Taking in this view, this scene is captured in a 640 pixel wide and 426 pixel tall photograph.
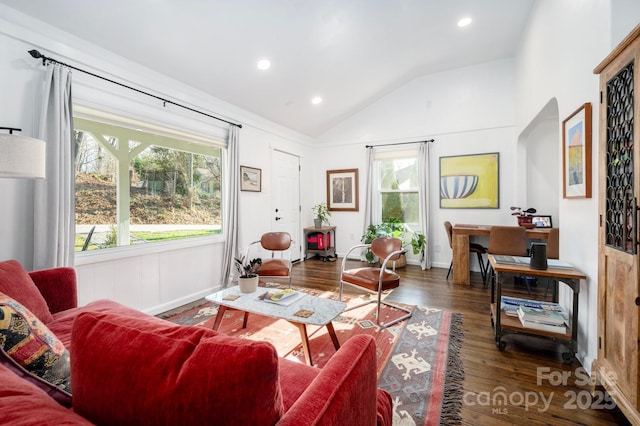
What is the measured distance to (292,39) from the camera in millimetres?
3393

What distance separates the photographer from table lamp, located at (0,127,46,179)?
1.52 meters

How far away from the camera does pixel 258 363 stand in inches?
24.2

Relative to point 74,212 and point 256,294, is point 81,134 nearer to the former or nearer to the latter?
point 74,212

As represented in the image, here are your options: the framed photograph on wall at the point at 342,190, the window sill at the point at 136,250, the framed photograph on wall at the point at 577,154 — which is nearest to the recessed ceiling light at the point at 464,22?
the framed photograph on wall at the point at 577,154

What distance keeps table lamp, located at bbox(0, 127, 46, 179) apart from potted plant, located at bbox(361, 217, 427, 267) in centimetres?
441

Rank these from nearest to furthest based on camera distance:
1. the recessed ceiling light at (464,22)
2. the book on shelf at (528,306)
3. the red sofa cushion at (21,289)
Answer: the red sofa cushion at (21,289) → the book on shelf at (528,306) → the recessed ceiling light at (464,22)

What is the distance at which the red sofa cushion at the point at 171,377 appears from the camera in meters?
0.60

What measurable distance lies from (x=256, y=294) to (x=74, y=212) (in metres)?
1.72

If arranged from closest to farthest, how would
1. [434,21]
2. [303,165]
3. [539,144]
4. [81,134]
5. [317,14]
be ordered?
[81,134]
[317,14]
[434,21]
[539,144]
[303,165]

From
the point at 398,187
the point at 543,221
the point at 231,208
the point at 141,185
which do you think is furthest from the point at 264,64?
the point at 543,221

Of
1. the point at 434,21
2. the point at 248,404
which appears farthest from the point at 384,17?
the point at 248,404

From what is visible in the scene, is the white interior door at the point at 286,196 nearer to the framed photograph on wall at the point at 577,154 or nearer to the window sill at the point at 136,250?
the window sill at the point at 136,250

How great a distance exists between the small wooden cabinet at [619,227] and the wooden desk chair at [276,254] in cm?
269

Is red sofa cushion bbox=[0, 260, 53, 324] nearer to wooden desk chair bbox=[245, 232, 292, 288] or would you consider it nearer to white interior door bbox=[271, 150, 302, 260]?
wooden desk chair bbox=[245, 232, 292, 288]
